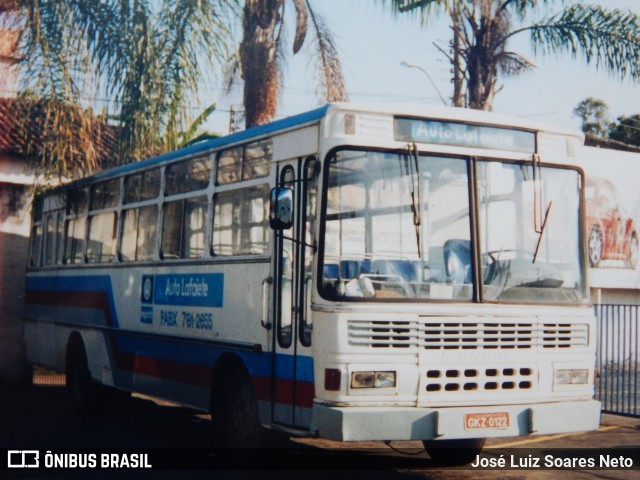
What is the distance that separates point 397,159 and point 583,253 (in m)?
2.08

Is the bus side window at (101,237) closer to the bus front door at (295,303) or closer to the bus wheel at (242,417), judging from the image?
the bus wheel at (242,417)

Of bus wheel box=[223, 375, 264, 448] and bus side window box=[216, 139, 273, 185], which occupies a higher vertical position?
bus side window box=[216, 139, 273, 185]

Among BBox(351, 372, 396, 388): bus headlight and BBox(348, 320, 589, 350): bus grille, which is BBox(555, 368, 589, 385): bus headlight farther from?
BBox(351, 372, 396, 388): bus headlight

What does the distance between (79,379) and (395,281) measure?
729 cm

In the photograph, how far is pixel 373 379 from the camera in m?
8.20

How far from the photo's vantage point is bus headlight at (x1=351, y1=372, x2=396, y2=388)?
26.8 ft

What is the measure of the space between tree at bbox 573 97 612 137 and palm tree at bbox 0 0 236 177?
3160 centimetres

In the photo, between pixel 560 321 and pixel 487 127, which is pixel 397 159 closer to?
pixel 487 127

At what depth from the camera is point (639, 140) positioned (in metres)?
43.1

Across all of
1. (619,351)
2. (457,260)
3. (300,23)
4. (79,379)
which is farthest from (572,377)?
(300,23)

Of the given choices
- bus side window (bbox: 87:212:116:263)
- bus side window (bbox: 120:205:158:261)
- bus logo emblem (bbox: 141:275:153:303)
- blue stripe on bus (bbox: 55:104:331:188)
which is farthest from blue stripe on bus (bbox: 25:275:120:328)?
blue stripe on bus (bbox: 55:104:331:188)

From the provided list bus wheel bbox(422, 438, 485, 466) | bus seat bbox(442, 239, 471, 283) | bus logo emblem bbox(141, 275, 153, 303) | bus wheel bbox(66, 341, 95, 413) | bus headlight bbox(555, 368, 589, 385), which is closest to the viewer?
bus seat bbox(442, 239, 471, 283)

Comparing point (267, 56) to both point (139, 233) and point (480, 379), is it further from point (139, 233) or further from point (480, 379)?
point (480, 379)

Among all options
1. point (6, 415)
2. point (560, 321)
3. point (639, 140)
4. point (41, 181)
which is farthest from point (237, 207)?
point (639, 140)
